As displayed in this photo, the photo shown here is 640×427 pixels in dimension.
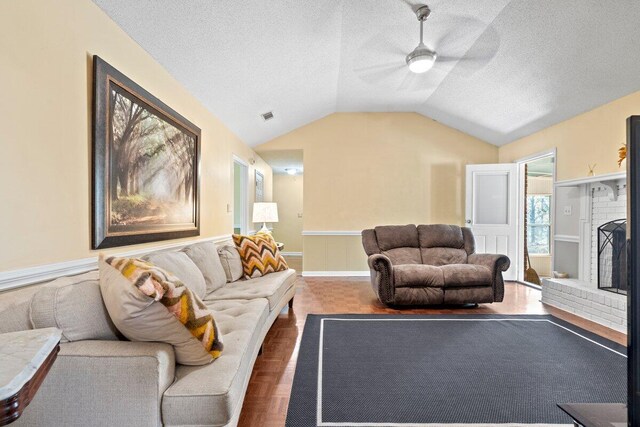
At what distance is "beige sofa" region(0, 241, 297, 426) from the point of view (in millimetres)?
989

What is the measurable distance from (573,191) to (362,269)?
3035 millimetres

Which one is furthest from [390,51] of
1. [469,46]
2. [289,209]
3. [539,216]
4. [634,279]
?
[289,209]

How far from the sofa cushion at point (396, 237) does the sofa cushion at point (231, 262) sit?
187 cm

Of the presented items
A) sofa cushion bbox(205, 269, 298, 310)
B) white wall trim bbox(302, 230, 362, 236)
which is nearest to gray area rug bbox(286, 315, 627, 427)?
sofa cushion bbox(205, 269, 298, 310)

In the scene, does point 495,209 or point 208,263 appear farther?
point 495,209

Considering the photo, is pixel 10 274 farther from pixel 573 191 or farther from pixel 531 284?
pixel 531 284

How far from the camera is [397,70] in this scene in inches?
143

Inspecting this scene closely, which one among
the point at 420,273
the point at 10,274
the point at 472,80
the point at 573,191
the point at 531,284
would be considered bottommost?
the point at 531,284

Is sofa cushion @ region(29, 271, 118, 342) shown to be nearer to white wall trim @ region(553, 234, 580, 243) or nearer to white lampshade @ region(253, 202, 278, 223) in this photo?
white lampshade @ region(253, 202, 278, 223)

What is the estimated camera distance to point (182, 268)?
203 centimetres

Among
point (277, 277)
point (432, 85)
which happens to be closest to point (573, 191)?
point (432, 85)

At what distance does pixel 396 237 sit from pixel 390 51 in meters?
2.19

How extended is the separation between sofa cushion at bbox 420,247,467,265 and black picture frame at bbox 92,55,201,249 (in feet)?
9.25

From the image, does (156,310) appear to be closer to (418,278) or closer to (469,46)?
(418,278)
